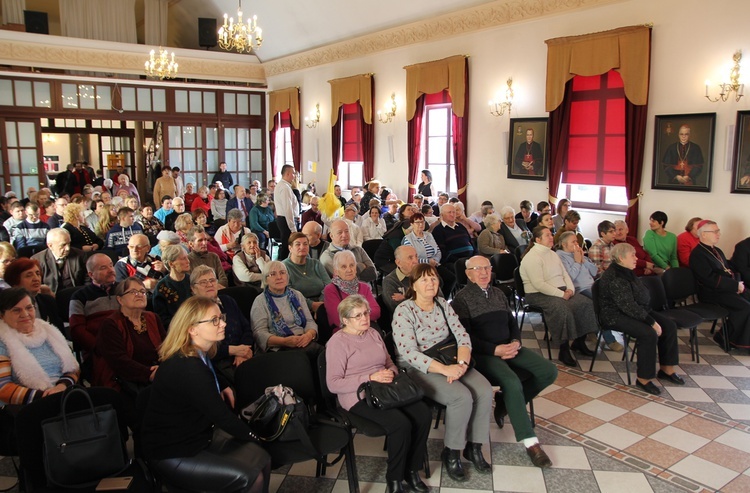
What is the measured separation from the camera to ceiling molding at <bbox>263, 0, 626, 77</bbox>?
28.6 feet

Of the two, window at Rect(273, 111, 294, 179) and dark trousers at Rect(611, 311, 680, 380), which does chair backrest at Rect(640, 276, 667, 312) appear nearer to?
dark trousers at Rect(611, 311, 680, 380)

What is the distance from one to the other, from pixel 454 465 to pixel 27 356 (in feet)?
8.03

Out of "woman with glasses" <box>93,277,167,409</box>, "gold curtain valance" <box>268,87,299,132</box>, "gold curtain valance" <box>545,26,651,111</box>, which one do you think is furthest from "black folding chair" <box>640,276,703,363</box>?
"gold curtain valance" <box>268,87,299,132</box>

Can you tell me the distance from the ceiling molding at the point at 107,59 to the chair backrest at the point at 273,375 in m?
13.5

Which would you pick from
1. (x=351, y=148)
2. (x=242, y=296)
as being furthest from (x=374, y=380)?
(x=351, y=148)

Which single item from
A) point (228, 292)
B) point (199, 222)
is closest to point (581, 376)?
point (228, 292)

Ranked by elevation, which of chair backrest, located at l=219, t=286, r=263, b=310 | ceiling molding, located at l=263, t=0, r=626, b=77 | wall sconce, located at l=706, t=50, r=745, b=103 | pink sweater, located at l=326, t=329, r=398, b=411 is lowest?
pink sweater, located at l=326, t=329, r=398, b=411

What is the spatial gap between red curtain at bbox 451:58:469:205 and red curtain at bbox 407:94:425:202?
3.22 feet

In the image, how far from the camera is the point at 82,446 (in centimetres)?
251

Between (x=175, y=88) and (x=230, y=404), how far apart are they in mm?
14164

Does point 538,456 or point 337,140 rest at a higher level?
point 337,140

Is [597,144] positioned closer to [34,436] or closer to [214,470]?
[214,470]

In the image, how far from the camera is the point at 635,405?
444 centimetres

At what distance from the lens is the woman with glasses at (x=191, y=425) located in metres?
2.64
